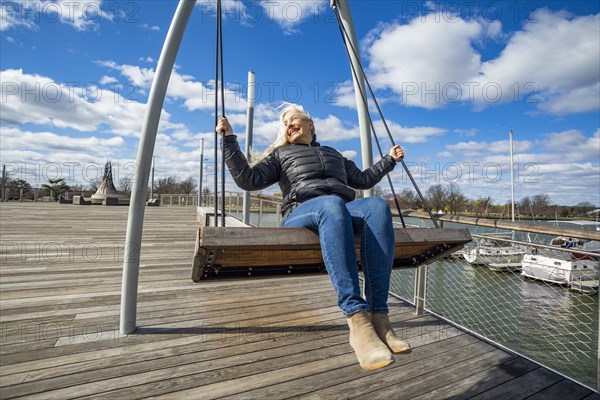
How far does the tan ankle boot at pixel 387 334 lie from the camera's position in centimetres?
124

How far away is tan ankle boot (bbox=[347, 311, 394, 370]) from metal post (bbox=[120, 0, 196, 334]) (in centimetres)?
159

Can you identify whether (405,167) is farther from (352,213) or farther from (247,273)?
(247,273)

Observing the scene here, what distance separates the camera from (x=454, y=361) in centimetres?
201

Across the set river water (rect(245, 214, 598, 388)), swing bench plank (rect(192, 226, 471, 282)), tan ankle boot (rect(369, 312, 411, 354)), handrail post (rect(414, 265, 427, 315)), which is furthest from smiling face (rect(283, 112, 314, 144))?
river water (rect(245, 214, 598, 388))

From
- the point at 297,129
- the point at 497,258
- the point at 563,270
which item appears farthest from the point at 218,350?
the point at 497,258

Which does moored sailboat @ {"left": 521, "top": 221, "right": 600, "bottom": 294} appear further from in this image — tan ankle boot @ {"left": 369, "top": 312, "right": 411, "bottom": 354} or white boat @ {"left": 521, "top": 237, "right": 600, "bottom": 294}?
tan ankle boot @ {"left": 369, "top": 312, "right": 411, "bottom": 354}

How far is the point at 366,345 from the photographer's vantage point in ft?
3.93

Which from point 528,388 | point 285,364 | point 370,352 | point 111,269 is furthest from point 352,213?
point 111,269

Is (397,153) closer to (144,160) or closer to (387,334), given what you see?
(387,334)

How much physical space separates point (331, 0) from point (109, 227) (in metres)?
6.67

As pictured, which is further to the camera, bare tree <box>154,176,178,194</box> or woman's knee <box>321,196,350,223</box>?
bare tree <box>154,176,178,194</box>

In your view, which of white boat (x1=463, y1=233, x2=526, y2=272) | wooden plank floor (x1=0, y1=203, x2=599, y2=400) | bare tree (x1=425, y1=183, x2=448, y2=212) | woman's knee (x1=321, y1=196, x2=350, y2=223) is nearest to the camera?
woman's knee (x1=321, y1=196, x2=350, y2=223)

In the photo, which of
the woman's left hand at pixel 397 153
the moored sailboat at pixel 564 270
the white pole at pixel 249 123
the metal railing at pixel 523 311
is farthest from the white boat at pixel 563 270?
the woman's left hand at pixel 397 153

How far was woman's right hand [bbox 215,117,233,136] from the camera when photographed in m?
1.83
